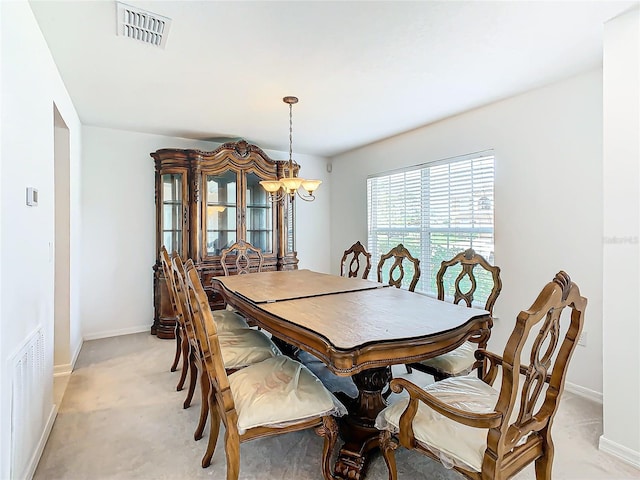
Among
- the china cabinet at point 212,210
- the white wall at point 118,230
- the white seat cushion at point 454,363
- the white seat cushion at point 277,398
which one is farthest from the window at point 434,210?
the white wall at point 118,230

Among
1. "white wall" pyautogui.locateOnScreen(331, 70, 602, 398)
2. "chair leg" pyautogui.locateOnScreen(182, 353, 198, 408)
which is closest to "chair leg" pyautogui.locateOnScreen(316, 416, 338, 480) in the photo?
"chair leg" pyautogui.locateOnScreen(182, 353, 198, 408)

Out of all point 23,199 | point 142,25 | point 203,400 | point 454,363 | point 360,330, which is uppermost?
point 142,25

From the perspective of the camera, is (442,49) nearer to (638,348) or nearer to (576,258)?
(576,258)

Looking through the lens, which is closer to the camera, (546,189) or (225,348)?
(225,348)

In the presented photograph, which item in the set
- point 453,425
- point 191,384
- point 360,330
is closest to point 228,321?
point 191,384

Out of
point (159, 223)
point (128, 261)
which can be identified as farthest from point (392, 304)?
point (128, 261)

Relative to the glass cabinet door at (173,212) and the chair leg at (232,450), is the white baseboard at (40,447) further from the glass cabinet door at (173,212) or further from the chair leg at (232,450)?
the glass cabinet door at (173,212)

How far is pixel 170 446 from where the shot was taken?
6.84 feet

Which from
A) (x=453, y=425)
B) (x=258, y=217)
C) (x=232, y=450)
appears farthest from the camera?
(x=258, y=217)

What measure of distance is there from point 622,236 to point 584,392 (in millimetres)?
1392

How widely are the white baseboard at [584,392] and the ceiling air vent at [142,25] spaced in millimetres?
3601

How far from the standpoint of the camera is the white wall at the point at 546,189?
A: 8.76ft

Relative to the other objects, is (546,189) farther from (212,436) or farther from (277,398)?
(212,436)

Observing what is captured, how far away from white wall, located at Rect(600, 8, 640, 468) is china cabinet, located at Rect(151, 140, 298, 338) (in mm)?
3455
